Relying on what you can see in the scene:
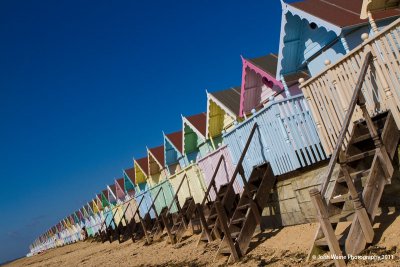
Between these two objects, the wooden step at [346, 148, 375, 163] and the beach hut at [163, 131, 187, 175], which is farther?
the beach hut at [163, 131, 187, 175]

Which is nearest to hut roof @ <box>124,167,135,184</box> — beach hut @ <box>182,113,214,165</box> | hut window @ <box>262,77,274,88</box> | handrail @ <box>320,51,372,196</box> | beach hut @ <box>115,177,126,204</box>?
beach hut @ <box>115,177,126,204</box>

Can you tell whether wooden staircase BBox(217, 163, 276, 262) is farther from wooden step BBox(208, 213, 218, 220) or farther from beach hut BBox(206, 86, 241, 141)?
beach hut BBox(206, 86, 241, 141)

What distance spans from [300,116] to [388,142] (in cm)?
334

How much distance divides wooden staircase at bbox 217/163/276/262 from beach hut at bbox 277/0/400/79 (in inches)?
177

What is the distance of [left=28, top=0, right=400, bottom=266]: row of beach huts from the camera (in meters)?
5.64

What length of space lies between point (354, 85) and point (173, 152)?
25063mm

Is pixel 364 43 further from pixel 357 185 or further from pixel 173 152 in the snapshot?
pixel 173 152

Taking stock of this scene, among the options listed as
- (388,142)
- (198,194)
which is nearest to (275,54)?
(198,194)

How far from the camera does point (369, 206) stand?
5.28m

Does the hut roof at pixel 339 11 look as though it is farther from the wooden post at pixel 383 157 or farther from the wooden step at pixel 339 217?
the wooden step at pixel 339 217

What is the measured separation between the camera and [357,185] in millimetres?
6148

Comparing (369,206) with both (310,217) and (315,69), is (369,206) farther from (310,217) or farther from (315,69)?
(315,69)

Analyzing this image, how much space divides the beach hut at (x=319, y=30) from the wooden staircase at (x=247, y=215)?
4.49 meters

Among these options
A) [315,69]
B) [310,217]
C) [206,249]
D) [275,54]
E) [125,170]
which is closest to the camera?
[310,217]
